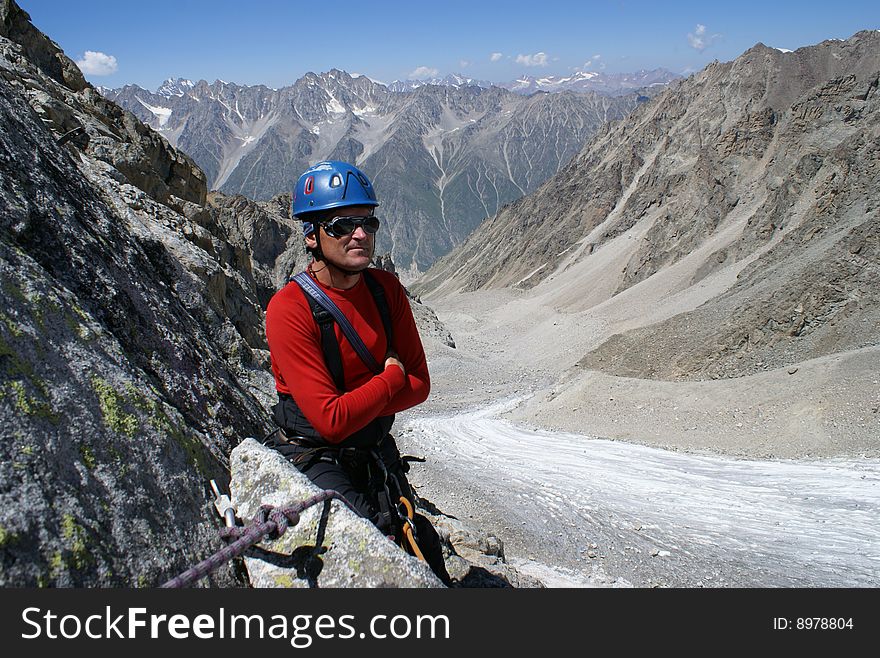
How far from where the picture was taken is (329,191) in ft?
13.7

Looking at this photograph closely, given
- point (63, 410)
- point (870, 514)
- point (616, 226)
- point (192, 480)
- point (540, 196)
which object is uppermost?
point (540, 196)

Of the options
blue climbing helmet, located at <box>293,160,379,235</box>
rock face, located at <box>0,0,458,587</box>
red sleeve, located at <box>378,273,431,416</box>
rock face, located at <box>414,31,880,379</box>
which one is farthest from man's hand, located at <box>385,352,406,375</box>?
rock face, located at <box>414,31,880,379</box>

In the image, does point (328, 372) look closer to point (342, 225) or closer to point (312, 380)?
point (312, 380)

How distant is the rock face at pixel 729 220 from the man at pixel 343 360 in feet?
76.8

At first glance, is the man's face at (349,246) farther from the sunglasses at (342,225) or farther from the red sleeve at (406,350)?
the red sleeve at (406,350)

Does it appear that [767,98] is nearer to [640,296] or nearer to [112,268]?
[640,296]

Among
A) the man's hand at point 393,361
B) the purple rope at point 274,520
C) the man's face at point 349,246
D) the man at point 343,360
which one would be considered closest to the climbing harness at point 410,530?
the man at point 343,360

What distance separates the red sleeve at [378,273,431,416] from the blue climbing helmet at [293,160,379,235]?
2.25 ft

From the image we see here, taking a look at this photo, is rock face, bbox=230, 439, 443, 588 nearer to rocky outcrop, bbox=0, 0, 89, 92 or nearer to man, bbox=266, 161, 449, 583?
man, bbox=266, 161, 449, 583

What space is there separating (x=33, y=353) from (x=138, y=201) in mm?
8947

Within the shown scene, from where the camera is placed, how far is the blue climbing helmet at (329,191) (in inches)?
164

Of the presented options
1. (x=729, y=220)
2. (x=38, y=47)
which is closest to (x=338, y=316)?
(x=38, y=47)

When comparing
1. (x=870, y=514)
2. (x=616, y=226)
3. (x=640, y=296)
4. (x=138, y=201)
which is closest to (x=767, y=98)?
(x=616, y=226)

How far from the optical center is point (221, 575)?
3.49m
